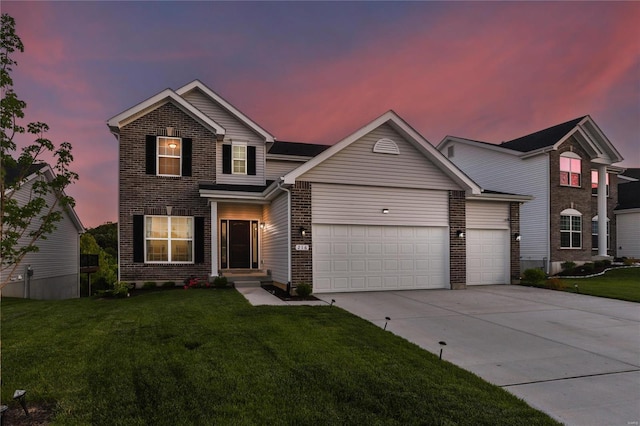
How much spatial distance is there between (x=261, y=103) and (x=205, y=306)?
15.7 m

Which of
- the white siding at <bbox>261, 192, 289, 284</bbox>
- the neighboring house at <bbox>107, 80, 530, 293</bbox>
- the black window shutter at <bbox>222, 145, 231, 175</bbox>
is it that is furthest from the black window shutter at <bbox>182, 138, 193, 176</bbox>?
the white siding at <bbox>261, 192, 289, 284</bbox>

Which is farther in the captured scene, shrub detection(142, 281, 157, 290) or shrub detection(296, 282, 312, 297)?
shrub detection(142, 281, 157, 290)

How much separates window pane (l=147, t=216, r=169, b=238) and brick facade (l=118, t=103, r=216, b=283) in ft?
1.00

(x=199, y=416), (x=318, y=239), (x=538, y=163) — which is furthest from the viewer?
(x=538, y=163)

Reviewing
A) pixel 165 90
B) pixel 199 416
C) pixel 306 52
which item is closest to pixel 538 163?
pixel 306 52

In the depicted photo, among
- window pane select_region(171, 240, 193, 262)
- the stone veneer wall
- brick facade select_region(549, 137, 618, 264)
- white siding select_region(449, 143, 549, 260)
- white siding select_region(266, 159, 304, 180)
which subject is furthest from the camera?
white siding select_region(449, 143, 549, 260)

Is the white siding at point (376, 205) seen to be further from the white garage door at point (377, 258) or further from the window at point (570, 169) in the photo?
the window at point (570, 169)

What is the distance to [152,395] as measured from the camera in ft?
13.2

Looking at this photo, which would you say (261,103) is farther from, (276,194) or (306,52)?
(276,194)

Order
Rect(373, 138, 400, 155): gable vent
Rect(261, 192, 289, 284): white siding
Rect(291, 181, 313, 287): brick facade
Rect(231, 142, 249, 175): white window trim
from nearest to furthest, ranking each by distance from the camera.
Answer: Rect(291, 181, 313, 287): brick facade, Rect(261, 192, 289, 284): white siding, Rect(373, 138, 400, 155): gable vent, Rect(231, 142, 249, 175): white window trim

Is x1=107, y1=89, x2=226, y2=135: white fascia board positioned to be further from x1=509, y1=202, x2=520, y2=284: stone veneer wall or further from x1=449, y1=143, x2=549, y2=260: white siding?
x1=449, y1=143, x2=549, y2=260: white siding

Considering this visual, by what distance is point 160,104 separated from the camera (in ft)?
47.7

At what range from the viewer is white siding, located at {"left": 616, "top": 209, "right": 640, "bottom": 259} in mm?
24953

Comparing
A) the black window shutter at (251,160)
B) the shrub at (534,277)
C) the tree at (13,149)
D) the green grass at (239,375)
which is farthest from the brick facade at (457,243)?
the tree at (13,149)
